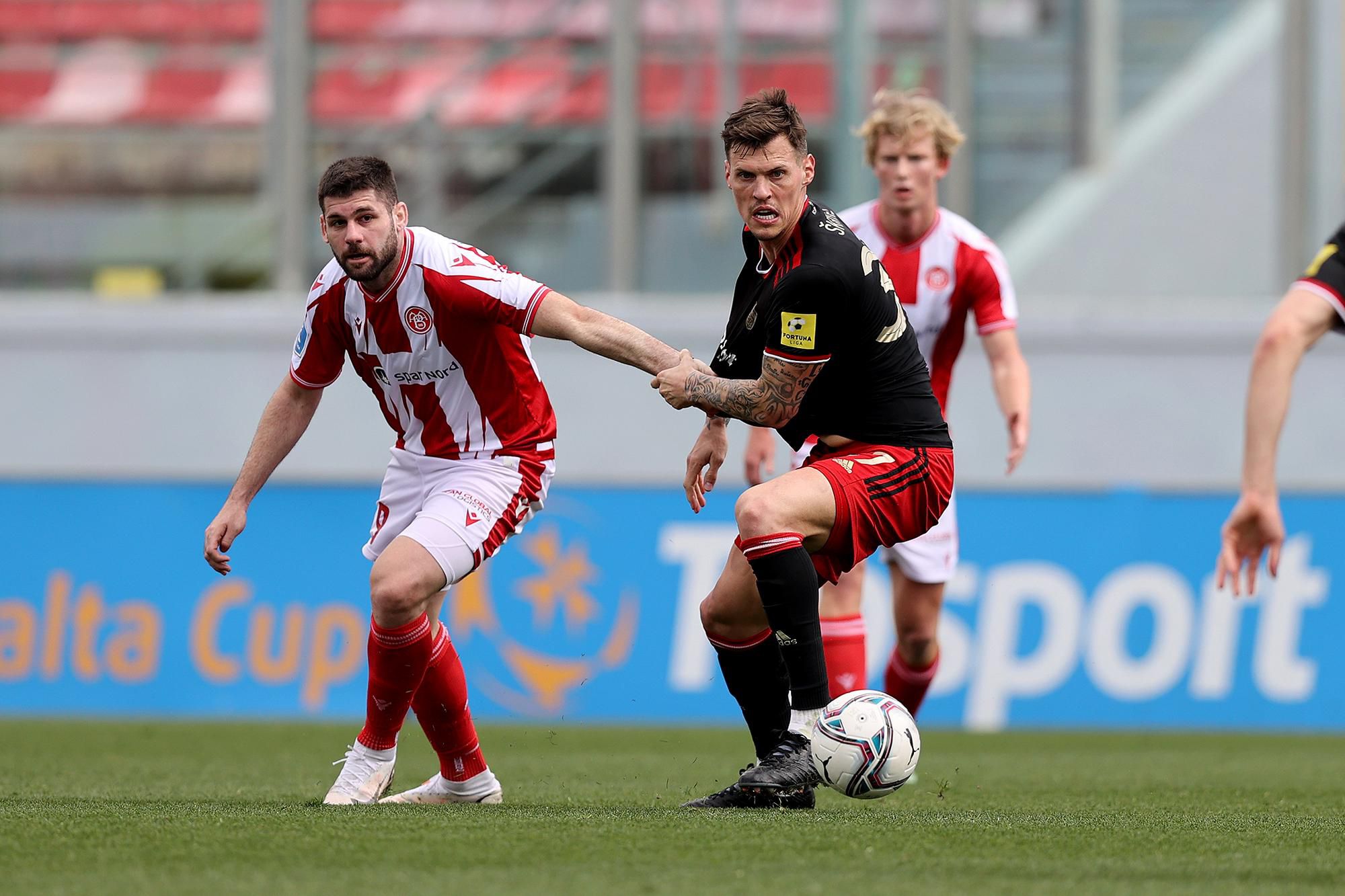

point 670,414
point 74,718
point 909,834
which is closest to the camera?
point 909,834

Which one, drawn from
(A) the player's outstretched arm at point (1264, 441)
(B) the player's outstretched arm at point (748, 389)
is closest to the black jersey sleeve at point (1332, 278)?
(A) the player's outstretched arm at point (1264, 441)

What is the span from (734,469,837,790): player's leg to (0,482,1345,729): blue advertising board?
15.4ft

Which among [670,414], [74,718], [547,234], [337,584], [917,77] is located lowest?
[74,718]

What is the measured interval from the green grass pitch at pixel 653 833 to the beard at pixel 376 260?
1.36 m

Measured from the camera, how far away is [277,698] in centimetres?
919

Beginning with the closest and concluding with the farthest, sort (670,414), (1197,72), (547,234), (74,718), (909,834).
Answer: (909,834), (74,718), (670,414), (547,234), (1197,72)

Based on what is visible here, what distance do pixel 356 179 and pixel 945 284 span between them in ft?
7.21

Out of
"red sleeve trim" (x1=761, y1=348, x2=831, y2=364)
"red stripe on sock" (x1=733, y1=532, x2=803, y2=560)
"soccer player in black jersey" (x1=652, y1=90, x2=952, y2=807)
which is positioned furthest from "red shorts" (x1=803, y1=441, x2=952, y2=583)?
"red sleeve trim" (x1=761, y1=348, x2=831, y2=364)

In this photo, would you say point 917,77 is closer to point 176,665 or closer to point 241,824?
point 176,665

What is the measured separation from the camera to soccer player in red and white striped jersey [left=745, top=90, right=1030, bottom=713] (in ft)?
19.2

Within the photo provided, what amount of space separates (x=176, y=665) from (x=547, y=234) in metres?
3.63

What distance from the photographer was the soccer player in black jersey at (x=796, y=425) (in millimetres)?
4336

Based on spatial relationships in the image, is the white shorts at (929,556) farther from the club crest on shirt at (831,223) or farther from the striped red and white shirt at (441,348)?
the club crest on shirt at (831,223)

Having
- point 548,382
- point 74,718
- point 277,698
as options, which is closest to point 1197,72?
point 548,382
